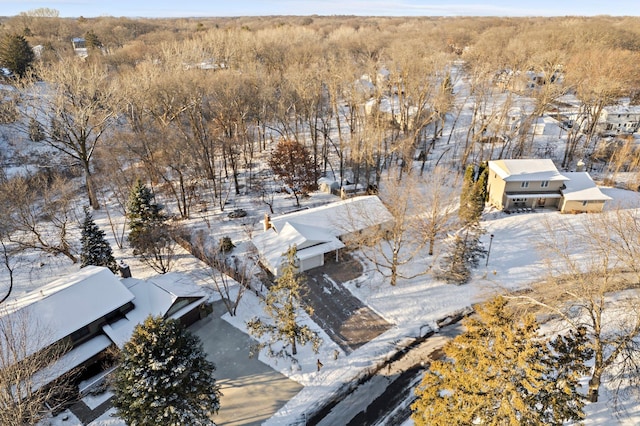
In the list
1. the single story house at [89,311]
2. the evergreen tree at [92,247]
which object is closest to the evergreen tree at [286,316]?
the single story house at [89,311]

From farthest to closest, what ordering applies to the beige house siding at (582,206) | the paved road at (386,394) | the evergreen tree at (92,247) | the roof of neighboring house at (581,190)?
1. the beige house siding at (582,206)
2. the roof of neighboring house at (581,190)
3. the evergreen tree at (92,247)
4. the paved road at (386,394)

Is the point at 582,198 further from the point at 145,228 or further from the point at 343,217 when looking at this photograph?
the point at 145,228

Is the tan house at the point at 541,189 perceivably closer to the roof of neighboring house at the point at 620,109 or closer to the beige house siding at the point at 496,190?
the beige house siding at the point at 496,190

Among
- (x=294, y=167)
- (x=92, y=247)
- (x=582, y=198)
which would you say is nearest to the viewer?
(x=92, y=247)

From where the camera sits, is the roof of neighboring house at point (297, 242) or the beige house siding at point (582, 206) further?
the beige house siding at point (582, 206)

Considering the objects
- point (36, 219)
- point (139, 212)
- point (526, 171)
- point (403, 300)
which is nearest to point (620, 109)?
point (526, 171)

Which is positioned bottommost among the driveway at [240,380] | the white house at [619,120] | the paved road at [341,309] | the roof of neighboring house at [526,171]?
the driveway at [240,380]

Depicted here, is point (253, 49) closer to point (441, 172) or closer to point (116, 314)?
point (441, 172)
